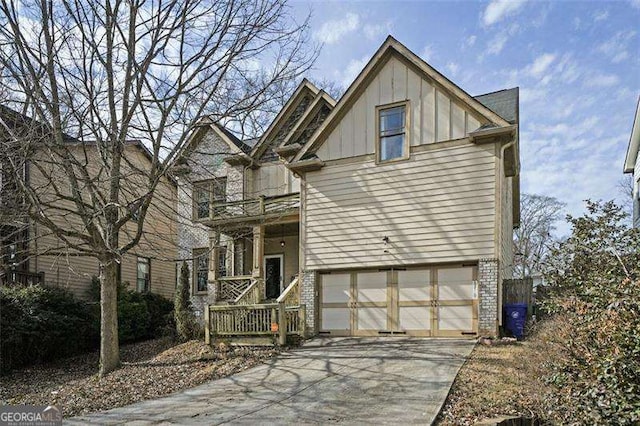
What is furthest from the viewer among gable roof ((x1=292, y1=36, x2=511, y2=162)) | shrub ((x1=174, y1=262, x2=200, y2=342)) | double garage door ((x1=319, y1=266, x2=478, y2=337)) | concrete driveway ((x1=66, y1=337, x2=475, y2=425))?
shrub ((x1=174, y1=262, x2=200, y2=342))

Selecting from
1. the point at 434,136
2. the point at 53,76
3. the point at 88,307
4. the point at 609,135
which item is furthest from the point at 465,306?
the point at 88,307

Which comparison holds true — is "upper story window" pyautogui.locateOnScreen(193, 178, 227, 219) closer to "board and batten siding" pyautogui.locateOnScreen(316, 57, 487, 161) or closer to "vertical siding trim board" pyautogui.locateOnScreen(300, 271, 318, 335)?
"vertical siding trim board" pyautogui.locateOnScreen(300, 271, 318, 335)

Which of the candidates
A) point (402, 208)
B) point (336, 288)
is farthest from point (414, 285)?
point (336, 288)

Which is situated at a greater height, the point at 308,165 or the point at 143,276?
the point at 308,165

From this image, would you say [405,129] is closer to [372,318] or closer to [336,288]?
[336,288]

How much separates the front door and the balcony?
2073 mm

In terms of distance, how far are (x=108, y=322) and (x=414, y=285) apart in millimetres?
7911

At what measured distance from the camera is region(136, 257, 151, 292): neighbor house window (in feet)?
70.9

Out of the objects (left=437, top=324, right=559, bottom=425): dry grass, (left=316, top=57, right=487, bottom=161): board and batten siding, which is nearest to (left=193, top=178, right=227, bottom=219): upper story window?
(left=316, top=57, right=487, bottom=161): board and batten siding

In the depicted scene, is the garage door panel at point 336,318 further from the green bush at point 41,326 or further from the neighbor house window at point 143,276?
the neighbor house window at point 143,276

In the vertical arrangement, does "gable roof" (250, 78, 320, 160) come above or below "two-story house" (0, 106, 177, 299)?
above

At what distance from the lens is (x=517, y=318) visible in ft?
38.5

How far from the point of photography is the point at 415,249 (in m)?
12.6

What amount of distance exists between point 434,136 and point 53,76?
929 centimetres
